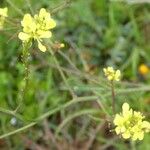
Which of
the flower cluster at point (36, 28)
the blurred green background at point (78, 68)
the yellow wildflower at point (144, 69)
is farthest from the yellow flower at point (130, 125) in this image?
the yellow wildflower at point (144, 69)

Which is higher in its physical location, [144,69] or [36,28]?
[144,69]

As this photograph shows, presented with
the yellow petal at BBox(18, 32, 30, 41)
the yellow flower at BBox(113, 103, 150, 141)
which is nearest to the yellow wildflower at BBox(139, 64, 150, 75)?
the yellow flower at BBox(113, 103, 150, 141)

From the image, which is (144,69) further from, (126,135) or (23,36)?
(23,36)

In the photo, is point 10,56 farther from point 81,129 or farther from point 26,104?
point 81,129

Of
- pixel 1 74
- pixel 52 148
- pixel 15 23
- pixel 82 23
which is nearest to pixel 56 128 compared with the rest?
pixel 52 148

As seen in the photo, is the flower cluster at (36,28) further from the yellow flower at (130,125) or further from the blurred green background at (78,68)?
the blurred green background at (78,68)

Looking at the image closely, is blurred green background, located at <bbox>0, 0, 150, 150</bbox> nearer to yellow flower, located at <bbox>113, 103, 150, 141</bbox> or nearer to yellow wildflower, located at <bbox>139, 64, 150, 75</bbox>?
yellow wildflower, located at <bbox>139, 64, 150, 75</bbox>

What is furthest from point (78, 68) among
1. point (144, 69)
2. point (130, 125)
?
point (130, 125)
